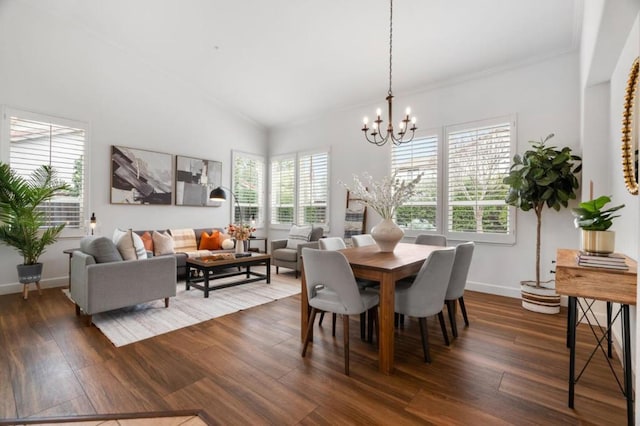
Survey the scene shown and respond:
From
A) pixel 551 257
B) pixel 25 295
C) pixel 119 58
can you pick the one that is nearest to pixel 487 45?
pixel 551 257

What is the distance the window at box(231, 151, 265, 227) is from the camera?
671 cm

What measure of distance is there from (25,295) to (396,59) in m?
5.87

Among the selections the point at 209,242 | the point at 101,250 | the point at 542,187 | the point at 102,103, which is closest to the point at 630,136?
the point at 542,187

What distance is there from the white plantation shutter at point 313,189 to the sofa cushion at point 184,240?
87.9 inches

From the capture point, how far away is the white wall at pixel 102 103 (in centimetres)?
412

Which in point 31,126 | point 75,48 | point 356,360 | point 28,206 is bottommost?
point 356,360

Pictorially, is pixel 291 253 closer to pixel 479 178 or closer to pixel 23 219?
pixel 479 178

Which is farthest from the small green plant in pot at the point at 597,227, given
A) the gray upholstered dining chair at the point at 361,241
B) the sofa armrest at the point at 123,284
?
the sofa armrest at the point at 123,284

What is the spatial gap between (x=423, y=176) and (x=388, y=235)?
2314mm

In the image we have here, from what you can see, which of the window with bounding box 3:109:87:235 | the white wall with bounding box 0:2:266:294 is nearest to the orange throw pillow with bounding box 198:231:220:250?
the white wall with bounding box 0:2:266:294

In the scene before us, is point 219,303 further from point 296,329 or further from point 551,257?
point 551,257

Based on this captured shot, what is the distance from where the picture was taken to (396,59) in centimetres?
427

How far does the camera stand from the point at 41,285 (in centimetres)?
436

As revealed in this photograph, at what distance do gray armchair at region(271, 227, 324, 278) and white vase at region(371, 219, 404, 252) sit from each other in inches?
87.7
